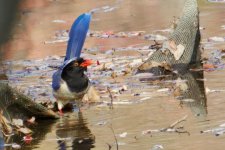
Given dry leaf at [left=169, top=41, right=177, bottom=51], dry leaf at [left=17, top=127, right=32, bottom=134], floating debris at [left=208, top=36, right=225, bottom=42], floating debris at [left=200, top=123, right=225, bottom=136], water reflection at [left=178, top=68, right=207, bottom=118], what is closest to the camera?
floating debris at [left=200, top=123, right=225, bottom=136]

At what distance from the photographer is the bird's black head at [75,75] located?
19.3 feet

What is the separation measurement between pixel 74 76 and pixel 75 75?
1 centimetres

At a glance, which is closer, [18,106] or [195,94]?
[18,106]

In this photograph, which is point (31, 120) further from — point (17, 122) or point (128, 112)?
point (128, 112)

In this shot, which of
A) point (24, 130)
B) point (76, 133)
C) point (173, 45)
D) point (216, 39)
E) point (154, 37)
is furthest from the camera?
point (154, 37)

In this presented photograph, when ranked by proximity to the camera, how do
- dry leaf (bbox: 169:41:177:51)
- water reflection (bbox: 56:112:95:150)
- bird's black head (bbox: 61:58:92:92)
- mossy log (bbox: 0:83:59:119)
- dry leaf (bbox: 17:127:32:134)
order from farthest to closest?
dry leaf (bbox: 169:41:177:51) → bird's black head (bbox: 61:58:92:92) → mossy log (bbox: 0:83:59:119) → dry leaf (bbox: 17:127:32:134) → water reflection (bbox: 56:112:95:150)

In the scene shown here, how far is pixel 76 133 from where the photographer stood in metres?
5.16

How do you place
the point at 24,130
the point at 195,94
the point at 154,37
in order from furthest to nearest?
the point at 154,37 < the point at 195,94 < the point at 24,130

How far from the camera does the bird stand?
19.4 ft

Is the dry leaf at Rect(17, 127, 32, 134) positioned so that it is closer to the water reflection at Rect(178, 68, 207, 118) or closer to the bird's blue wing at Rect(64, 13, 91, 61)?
the bird's blue wing at Rect(64, 13, 91, 61)

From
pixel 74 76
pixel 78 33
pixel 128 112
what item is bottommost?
pixel 128 112

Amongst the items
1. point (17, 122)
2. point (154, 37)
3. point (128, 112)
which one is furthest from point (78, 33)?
point (154, 37)

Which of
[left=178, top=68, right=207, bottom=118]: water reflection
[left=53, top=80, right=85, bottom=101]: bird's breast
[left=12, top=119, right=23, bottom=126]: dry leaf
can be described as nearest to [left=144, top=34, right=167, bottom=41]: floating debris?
[left=178, top=68, right=207, bottom=118]: water reflection

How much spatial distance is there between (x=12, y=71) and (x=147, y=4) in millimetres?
6309
